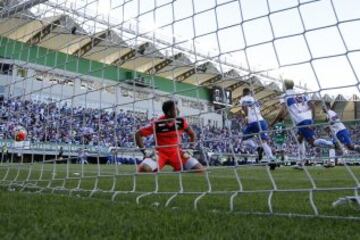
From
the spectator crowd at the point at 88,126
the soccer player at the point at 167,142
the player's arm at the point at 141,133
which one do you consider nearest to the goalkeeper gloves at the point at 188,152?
the soccer player at the point at 167,142

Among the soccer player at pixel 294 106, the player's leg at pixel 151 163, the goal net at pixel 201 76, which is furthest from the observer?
the player's leg at pixel 151 163

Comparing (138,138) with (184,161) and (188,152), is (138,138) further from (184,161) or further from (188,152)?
(188,152)

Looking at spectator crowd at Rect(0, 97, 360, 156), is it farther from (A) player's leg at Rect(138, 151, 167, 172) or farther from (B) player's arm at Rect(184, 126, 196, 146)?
(A) player's leg at Rect(138, 151, 167, 172)

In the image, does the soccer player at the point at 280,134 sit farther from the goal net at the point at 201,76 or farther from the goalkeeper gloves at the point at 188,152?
the goalkeeper gloves at the point at 188,152

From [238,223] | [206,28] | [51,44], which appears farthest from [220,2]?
[51,44]

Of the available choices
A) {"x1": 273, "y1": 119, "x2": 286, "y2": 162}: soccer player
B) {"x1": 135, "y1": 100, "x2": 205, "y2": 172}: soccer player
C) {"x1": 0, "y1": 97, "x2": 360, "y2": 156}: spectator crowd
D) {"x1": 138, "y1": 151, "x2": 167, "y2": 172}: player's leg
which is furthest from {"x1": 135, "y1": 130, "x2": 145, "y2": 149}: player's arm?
{"x1": 273, "y1": 119, "x2": 286, "y2": 162}: soccer player

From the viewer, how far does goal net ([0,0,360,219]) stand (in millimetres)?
3084

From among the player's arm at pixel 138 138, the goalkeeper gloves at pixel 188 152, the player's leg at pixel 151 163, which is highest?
the player's arm at pixel 138 138

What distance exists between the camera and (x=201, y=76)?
409 centimetres

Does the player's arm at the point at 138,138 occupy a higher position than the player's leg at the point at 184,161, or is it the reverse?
the player's arm at the point at 138,138

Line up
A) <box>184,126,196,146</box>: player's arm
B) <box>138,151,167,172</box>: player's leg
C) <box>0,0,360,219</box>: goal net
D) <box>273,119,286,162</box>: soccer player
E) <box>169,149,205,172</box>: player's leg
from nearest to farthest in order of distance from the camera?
<box>0,0,360,219</box>: goal net < <box>273,119,286,162</box>: soccer player < <box>184,126,196,146</box>: player's arm < <box>169,149,205,172</box>: player's leg < <box>138,151,167,172</box>: player's leg

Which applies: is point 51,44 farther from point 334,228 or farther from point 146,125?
point 334,228

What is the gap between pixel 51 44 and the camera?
267 inches

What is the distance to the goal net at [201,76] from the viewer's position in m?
3.08
